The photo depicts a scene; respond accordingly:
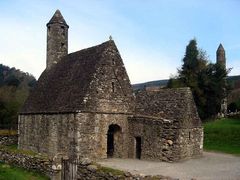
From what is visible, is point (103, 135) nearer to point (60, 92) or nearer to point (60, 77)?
point (60, 92)

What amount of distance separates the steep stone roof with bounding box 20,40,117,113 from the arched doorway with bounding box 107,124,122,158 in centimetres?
358

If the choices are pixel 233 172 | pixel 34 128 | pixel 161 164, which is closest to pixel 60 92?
pixel 34 128

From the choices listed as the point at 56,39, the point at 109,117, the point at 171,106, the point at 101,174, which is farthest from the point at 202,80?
the point at 101,174

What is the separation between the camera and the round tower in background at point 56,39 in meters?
32.4

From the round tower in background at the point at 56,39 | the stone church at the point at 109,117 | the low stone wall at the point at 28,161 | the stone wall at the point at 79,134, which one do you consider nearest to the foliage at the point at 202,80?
the round tower in background at the point at 56,39

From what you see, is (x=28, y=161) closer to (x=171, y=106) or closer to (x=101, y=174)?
(x=101, y=174)

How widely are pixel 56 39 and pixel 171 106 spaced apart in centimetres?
1440

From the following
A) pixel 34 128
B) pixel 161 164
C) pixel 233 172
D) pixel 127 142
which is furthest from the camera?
pixel 34 128

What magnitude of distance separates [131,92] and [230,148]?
400 inches

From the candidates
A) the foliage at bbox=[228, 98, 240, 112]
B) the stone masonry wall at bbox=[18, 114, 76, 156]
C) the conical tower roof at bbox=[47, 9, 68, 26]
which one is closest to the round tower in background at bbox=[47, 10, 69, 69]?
the conical tower roof at bbox=[47, 9, 68, 26]

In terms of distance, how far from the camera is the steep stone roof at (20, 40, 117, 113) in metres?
23.5

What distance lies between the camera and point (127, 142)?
24.7 meters

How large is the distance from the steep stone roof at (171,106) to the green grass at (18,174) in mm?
10221

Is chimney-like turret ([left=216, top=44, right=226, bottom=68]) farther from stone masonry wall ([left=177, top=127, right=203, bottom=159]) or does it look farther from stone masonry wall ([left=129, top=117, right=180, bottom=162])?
stone masonry wall ([left=129, top=117, right=180, bottom=162])
